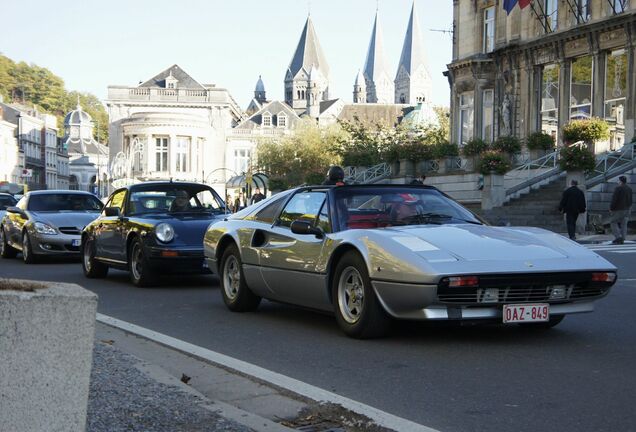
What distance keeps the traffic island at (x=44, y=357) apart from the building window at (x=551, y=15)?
39.4 metres

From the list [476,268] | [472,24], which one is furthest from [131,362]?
[472,24]

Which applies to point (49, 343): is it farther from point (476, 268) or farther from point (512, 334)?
point (512, 334)

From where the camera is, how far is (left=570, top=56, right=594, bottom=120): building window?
126ft

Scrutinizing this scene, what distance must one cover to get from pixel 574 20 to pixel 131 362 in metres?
36.1

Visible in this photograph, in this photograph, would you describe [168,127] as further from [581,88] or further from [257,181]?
[581,88]

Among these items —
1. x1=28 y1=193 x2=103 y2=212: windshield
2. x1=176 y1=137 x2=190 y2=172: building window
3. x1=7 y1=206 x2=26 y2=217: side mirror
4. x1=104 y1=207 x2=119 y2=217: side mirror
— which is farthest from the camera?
x1=176 y1=137 x2=190 y2=172: building window

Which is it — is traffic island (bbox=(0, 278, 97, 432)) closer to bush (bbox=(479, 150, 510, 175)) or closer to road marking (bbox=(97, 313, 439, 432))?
road marking (bbox=(97, 313, 439, 432))

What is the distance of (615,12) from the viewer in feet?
118

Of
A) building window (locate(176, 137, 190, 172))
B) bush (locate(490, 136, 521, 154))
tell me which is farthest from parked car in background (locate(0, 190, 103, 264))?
building window (locate(176, 137, 190, 172))

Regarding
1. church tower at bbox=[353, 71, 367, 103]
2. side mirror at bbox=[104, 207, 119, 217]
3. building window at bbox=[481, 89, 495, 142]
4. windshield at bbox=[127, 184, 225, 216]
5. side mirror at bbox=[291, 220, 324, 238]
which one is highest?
church tower at bbox=[353, 71, 367, 103]

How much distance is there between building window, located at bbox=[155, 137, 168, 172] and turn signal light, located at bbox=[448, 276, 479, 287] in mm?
107371

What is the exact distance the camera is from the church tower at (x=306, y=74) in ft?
569

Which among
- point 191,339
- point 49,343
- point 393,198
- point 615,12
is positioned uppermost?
point 615,12

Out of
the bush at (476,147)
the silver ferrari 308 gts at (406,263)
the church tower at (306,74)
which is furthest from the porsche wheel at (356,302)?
the church tower at (306,74)
